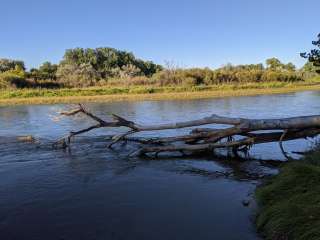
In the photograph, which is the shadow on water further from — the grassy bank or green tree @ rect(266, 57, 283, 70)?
green tree @ rect(266, 57, 283, 70)

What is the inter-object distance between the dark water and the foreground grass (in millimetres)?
316

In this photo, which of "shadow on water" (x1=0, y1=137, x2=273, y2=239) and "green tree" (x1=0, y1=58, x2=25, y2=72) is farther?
"green tree" (x1=0, y1=58, x2=25, y2=72)

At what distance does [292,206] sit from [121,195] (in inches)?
147

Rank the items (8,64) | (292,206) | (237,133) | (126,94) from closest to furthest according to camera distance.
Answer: (292,206), (237,133), (126,94), (8,64)

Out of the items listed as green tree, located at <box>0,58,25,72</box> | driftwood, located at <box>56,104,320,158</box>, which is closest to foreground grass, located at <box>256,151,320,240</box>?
driftwood, located at <box>56,104,320,158</box>

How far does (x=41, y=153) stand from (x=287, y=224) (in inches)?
372

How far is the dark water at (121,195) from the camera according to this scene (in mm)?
6809

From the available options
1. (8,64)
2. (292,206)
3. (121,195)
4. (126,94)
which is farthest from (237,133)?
(8,64)

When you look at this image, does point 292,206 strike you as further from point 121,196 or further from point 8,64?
point 8,64

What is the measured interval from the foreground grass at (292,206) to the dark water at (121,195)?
0.32 meters

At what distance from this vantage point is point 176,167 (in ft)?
36.9

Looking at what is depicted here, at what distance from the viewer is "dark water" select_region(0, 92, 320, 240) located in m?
6.81

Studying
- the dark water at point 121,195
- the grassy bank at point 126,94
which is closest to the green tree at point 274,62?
the grassy bank at point 126,94

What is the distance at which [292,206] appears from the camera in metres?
6.13
